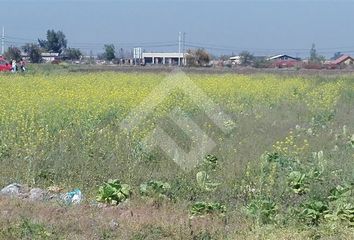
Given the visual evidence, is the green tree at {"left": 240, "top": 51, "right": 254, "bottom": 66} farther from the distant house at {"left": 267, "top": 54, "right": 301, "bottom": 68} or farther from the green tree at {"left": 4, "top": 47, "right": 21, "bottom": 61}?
the green tree at {"left": 4, "top": 47, "right": 21, "bottom": 61}

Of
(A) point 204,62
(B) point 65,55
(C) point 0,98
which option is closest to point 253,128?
(C) point 0,98

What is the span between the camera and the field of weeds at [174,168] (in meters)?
5.86

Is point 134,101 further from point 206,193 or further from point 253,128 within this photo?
point 206,193

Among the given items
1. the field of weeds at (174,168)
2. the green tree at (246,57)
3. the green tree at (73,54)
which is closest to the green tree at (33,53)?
the green tree at (73,54)

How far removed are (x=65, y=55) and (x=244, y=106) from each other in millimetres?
54236

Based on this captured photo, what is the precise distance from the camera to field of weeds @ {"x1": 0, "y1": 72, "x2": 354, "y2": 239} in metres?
5.86

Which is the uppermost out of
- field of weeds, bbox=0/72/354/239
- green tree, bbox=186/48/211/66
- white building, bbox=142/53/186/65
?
field of weeds, bbox=0/72/354/239

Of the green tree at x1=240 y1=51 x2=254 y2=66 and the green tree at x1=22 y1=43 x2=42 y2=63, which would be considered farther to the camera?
the green tree at x1=240 y1=51 x2=254 y2=66

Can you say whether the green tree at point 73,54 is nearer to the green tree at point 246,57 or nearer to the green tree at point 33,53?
the green tree at point 33,53

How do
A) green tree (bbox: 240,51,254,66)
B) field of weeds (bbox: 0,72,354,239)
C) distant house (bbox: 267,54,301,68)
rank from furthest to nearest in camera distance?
green tree (bbox: 240,51,254,66) → distant house (bbox: 267,54,301,68) → field of weeds (bbox: 0,72,354,239)

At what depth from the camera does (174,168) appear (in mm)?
8586

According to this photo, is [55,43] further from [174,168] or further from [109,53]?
[174,168]

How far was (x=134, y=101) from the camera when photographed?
14.5m

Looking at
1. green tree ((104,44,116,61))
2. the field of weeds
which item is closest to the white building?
green tree ((104,44,116,61))
